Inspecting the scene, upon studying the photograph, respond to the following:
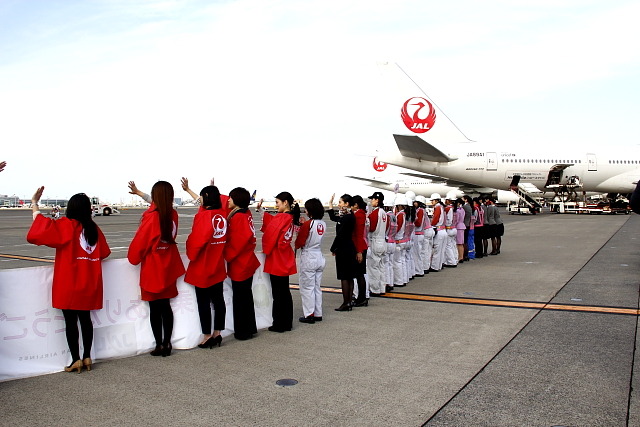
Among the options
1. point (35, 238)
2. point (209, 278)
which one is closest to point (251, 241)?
point (209, 278)

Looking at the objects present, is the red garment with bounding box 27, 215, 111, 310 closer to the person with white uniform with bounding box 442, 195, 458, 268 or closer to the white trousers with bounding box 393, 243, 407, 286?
the white trousers with bounding box 393, 243, 407, 286

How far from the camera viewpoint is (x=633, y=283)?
10492 millimetres

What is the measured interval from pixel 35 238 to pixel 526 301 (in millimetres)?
7191

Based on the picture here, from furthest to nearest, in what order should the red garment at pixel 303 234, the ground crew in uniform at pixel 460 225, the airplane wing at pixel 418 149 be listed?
the airplane wing at pixel 418 149, the ground crew in uniform at pixel 460 225, the red garment at pixel 303 234

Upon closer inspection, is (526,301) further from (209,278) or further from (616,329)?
(209,278)

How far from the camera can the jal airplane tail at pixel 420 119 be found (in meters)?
37.1

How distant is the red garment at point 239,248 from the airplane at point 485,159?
29759 millimetres

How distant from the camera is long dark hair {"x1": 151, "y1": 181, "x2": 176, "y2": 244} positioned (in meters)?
5.73

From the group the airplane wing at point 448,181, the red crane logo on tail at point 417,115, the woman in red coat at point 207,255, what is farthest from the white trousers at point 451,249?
the airplane wing at point 448,181

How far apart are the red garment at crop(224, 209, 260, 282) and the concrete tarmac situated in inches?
33.8

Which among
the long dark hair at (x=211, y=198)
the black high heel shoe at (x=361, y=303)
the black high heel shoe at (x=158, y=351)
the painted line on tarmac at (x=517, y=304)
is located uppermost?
the long dark hair at (x=211, y=198)

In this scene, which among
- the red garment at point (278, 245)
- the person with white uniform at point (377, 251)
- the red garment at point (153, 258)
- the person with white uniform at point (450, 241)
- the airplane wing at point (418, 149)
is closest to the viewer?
the red garment at point (153, 258)

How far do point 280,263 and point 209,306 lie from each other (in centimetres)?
114

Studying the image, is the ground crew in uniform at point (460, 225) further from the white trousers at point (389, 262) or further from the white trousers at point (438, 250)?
the white trousers at point (389, 262)
